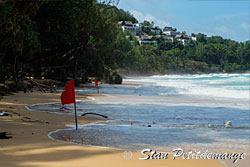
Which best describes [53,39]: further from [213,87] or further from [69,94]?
[69,94]

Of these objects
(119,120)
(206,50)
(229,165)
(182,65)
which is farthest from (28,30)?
(206,50)

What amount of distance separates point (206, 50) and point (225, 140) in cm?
18849

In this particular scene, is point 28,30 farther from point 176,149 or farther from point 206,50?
point 206,50

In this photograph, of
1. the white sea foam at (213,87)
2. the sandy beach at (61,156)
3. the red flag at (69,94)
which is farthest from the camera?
the white sea foam at (213,87)

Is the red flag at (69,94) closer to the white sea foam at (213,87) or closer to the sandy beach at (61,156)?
the sandy beach at (61,156)

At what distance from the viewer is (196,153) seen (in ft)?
24.3

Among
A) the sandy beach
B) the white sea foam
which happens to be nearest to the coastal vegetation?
the sandy beach

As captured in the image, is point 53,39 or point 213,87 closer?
point 53,39

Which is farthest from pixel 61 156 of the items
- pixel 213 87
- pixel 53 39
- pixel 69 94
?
pixel 213 87

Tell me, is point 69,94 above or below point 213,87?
above

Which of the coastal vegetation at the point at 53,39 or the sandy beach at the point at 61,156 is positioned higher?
the coastal vegetation at the point at 53,39

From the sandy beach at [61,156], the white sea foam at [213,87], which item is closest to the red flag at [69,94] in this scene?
the sandy beach at [61,156]

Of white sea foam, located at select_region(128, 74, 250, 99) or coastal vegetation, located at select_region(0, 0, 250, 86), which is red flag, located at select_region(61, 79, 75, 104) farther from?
white sea foam, located at select_region(128, 74, 250, 99)

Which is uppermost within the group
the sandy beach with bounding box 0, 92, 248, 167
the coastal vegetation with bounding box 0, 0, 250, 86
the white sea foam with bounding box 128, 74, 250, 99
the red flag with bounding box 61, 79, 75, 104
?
the coastal vegetation with bounding box 0, 0, 250, 86
